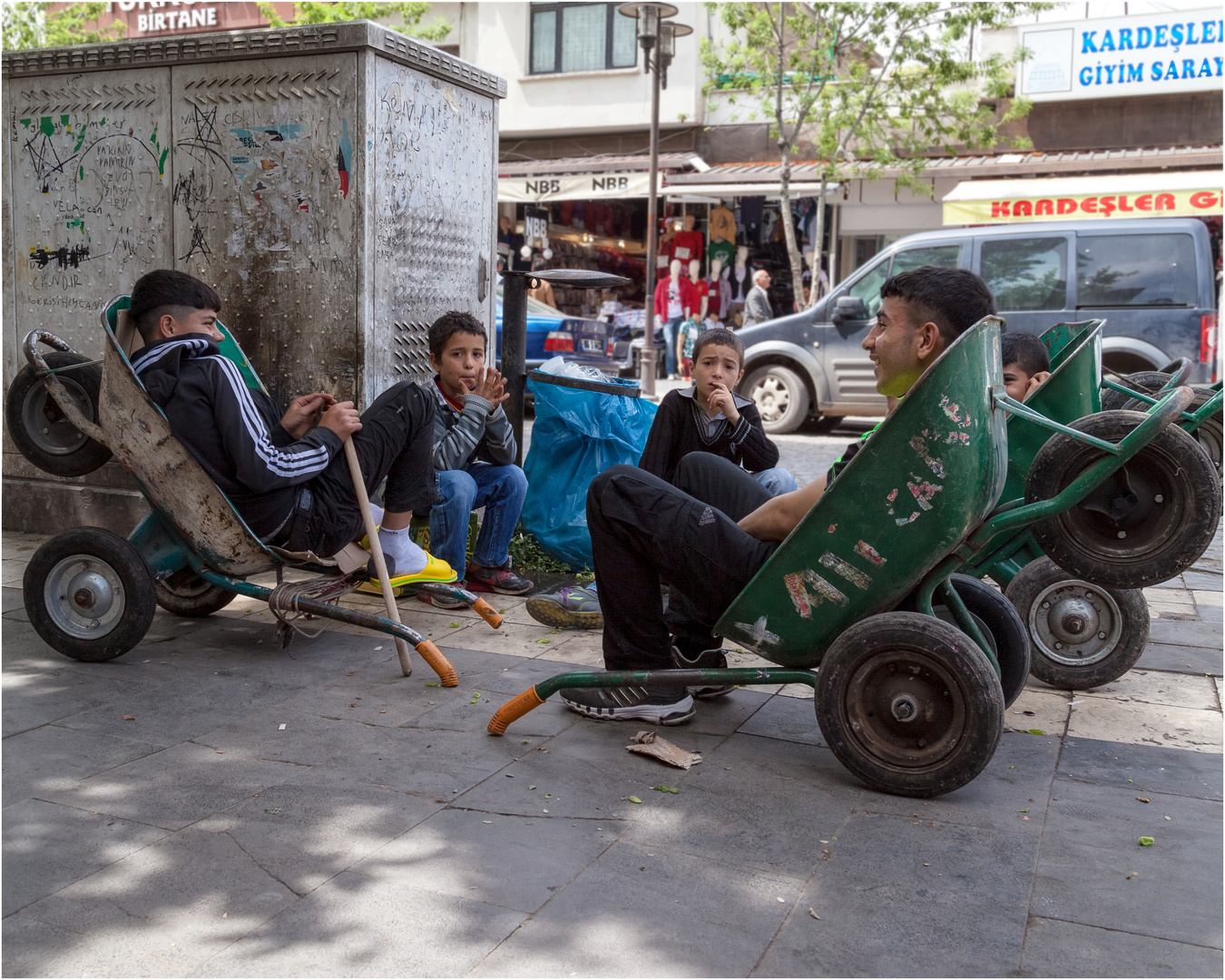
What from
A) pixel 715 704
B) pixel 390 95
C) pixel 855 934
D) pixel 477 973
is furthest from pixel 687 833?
pixel 390 95

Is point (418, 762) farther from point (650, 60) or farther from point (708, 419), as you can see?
point (650, 60)

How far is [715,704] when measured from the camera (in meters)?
3.74

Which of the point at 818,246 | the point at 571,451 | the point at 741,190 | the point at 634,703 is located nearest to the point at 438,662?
the point at 634,703

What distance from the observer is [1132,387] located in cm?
569

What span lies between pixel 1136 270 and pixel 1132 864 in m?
8.79

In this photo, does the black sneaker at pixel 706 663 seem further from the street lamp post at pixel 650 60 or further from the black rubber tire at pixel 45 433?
the street lamp post at pixel 650 60

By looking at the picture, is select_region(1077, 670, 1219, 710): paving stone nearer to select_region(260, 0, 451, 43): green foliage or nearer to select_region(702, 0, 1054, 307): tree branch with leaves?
select_region(702, 0, 1054, 307): tree branch with leaves

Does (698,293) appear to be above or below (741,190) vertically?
below

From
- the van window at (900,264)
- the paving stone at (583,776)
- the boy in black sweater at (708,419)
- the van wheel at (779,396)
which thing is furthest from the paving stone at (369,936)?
the van wheel at (779,396)

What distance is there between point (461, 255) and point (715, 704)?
121 inches

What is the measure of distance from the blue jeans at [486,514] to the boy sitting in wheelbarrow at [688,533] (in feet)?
5.43

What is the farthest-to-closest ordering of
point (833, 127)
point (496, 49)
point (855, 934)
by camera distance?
point (496, 49)
point (833, 127)
point (855, 934)

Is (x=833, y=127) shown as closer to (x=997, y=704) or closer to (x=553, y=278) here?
(x=553, y=278)

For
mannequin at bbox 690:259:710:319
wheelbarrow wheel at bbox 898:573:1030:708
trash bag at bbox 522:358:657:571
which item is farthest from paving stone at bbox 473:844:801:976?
mannequin at bbox 690:259:710:319
